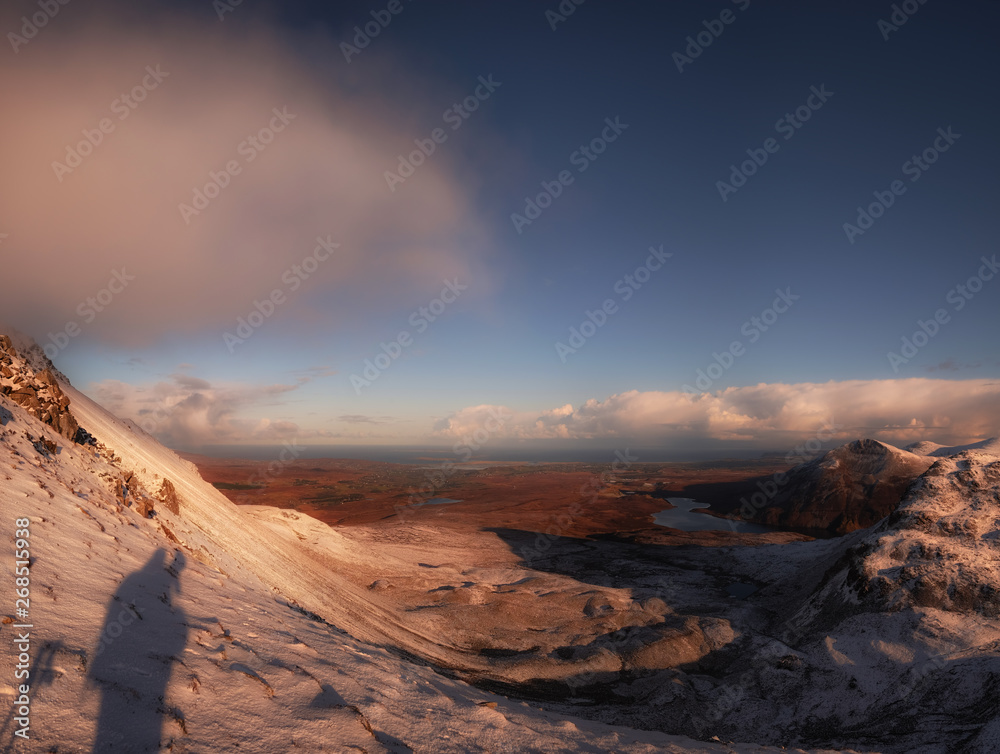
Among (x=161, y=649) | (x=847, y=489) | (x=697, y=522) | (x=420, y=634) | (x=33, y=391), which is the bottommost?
(x=420, y=634)

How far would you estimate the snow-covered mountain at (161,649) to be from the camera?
395 cm

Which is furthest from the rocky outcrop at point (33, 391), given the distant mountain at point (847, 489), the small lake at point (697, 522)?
the distant mountain at point (847, 489)

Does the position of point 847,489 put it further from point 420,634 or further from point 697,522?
point 420,634

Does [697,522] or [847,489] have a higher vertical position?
[847,489]

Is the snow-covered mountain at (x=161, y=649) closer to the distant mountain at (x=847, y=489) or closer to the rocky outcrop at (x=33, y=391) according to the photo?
the rocky outcrop at (x=33, y=391)

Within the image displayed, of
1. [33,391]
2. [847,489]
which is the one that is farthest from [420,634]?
[847,489]

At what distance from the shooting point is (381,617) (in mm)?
16422

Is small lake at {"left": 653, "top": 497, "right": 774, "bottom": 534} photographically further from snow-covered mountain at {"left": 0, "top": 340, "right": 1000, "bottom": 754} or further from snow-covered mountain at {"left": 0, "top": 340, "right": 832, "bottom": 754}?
snow-covered mountain at {"left": 0, "top": 340, "right": 832, "bottom": 754}

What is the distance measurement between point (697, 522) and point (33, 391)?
2656 inches

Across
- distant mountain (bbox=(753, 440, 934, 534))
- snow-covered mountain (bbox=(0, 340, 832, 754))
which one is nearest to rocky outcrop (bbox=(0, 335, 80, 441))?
snow-covered mountain (bbox=(0, 340, 832, 754))

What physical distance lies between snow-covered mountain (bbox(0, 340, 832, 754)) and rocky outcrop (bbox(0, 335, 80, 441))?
0.05 metres

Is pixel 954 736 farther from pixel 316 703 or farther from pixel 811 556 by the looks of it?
pixel 811 556

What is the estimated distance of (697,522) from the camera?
60719 millimetres

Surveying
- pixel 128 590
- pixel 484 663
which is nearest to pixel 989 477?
pixel 484 663
